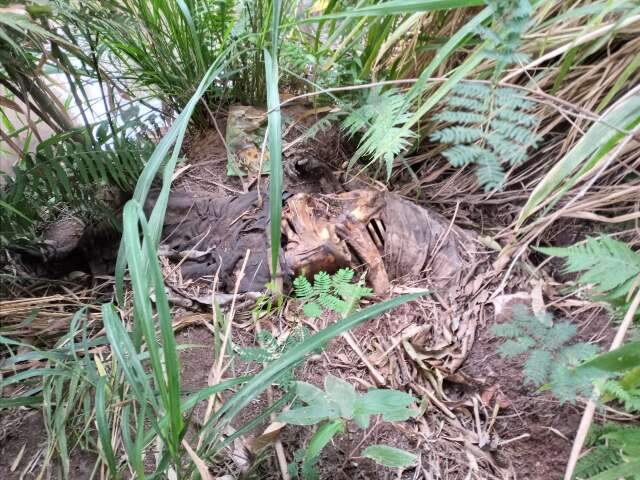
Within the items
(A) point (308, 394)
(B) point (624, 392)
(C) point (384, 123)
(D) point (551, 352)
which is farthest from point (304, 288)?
(B) point (624, 392)

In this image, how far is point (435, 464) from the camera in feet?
2.70

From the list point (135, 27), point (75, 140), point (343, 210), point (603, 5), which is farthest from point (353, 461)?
point (135, 27)

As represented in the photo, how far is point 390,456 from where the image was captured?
0.69 meters

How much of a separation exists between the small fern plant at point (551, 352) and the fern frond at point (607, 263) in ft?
0.37

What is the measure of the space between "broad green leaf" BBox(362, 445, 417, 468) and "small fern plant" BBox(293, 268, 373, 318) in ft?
0.97

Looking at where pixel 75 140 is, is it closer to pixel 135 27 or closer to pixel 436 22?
pixel 135 27

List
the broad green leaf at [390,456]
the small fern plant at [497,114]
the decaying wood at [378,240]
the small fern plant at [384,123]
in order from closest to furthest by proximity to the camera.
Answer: the small fern plant at [497,114]
the broad green leaf at [390,456]
the small fern plant at [384,123]
the decaying wood at [378,240]

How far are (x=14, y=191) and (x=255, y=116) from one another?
716 mm

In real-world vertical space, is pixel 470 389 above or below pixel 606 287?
below

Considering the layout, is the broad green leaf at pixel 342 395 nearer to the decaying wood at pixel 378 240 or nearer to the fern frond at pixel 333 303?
the fern frond at pixel 333 303

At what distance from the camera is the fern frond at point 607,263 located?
753mm

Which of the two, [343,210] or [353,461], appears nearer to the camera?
[353,461]

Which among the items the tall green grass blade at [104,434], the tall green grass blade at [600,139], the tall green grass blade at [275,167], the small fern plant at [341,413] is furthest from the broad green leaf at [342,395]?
the tall green grass blade at [600,139]

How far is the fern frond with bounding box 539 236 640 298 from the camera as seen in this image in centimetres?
75
